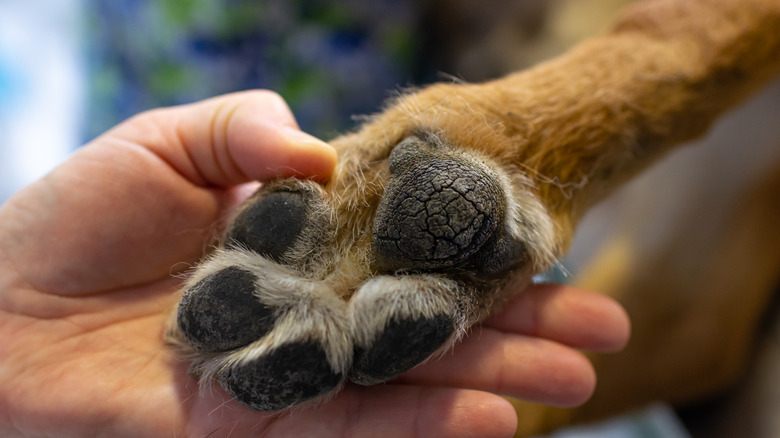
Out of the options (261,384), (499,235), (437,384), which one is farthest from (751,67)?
(261,384)

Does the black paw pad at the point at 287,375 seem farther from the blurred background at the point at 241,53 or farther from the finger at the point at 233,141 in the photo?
the blurred background at the point at 241,53

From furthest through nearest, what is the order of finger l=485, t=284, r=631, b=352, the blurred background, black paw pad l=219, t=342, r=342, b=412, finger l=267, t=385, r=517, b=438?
1. the blurred background
2. finger l=485, t=284, r=631, b=352
3. finger l=267, t=385, r=517, b=438
4. black paw pad l=219, t=342, r=342, b=412

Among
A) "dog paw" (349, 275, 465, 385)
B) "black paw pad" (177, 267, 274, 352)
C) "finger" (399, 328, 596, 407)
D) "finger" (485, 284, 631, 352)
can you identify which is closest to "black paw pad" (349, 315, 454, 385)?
"dog paw" (349, 275, 465, 385)

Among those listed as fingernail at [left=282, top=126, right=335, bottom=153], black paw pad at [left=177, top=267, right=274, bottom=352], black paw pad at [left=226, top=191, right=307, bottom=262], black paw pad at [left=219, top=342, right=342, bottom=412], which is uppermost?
fingernail at [left=282, top=126, right=335, bottom=153]

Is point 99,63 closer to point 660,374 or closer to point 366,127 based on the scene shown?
point 366,127

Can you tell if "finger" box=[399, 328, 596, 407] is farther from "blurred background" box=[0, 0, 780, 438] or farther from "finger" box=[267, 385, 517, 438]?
"blurred background" box=[0, 0, 780, 438]

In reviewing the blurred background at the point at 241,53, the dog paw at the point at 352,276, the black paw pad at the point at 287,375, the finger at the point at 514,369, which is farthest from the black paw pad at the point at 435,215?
the blurred background at the point at 241,53

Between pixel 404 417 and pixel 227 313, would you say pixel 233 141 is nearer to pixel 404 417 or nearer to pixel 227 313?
pixel 227 313
